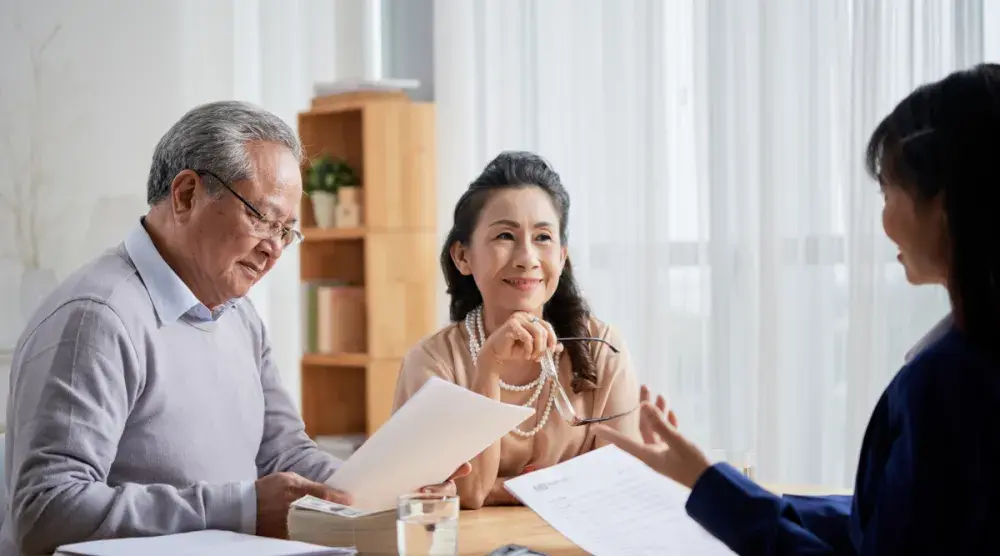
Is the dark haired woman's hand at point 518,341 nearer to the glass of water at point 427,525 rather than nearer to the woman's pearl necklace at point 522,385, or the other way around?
the woman's pearl necklace at point 522,385

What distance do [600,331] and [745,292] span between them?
137 centimetres

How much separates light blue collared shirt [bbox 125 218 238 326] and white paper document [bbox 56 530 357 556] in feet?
1.43

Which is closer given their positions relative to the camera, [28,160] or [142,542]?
[142,542]

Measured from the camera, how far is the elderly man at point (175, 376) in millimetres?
1376

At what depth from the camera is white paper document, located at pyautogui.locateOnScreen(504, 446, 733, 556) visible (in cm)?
130

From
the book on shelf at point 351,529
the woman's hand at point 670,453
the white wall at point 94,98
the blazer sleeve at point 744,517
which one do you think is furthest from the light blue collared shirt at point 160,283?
the white wall at point 94,98

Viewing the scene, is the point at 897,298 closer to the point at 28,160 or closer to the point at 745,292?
the point at 745,292

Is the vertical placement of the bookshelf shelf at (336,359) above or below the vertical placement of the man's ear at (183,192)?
below

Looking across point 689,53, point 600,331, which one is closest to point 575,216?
point 689,53

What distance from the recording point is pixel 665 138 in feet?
11.6

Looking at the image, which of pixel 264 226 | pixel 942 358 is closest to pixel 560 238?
pixel 264 226

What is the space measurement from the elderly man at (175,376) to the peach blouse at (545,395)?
28 cm

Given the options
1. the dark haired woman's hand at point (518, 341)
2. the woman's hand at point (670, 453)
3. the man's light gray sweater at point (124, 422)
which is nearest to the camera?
the woman's hand at point (670, 453)

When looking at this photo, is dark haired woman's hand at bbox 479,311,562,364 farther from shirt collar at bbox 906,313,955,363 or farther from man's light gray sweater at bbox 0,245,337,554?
shirt collar at bbox 906,313,955,363
